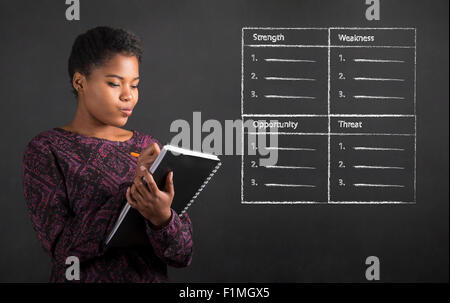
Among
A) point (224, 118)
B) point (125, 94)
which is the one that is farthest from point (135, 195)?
point (224, 118)

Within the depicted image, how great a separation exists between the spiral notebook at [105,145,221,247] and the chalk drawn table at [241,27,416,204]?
0.90 meters

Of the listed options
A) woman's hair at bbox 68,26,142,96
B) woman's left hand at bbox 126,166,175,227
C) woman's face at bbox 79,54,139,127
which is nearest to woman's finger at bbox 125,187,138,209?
woman's left hand at bbox 126,166,175,227

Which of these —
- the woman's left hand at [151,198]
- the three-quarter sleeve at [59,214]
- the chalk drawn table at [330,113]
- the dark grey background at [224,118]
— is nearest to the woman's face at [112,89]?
the three-quarter sleeve at [59,214]

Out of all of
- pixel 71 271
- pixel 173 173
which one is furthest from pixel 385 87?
pixel 71 271

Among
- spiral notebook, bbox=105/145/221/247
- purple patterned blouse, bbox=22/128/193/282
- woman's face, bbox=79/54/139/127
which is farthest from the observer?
woman's face, bbox=79/54/139/127

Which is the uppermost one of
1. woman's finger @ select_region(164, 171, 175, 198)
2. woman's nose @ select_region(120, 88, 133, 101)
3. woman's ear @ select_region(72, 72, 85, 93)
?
woman's ear @ select_region(72, 72, 85, 93)

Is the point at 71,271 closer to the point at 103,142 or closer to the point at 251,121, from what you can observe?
the point at 103,142

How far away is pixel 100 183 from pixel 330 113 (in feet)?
3.91

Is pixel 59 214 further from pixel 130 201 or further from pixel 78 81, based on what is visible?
pixel 78 81

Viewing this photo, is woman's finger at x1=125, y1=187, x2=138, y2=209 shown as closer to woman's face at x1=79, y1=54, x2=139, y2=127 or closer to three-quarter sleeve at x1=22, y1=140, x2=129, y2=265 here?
three-quarter sleeve at x1=22, y1=140, x2=129, y2=265

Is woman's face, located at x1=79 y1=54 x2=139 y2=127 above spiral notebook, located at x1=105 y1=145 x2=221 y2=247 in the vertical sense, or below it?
above

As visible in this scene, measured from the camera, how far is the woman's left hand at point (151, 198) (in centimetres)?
107

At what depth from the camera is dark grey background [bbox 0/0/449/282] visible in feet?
6.61

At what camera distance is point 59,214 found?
1190mm
